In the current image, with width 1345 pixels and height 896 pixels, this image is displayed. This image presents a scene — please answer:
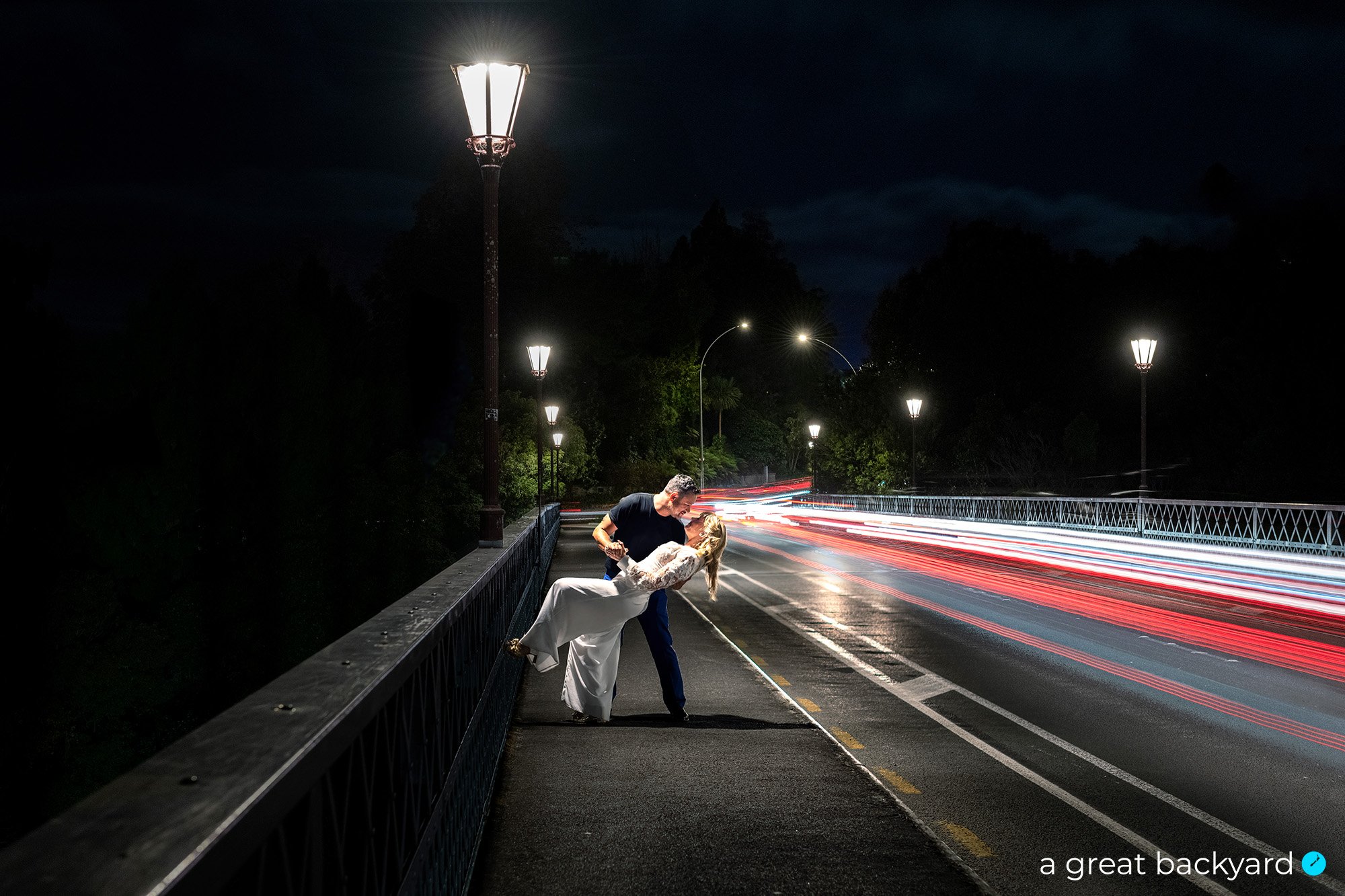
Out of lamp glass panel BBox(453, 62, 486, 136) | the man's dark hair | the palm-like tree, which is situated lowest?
the man's dark hair

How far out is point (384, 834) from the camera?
3.64 m

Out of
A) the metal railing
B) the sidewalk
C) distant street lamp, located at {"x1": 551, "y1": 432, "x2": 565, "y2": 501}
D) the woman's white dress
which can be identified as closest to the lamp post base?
the sidewalk

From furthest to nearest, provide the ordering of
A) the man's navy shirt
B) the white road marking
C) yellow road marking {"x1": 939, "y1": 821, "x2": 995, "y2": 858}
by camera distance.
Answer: the man's navy shirt < the white road marking < yellow road marking {"x1": 939, "y1": 821, "x2": 995, "y2": 858}

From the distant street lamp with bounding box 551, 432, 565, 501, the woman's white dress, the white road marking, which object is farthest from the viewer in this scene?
the distant street lamp with bounding box 551, 432, 565, 501

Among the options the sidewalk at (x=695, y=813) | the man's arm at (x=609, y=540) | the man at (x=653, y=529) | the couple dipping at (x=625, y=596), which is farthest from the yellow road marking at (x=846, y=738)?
the man's arm at (x=609, y=540)

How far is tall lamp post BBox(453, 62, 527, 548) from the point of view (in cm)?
1157

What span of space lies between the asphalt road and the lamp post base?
2.92m

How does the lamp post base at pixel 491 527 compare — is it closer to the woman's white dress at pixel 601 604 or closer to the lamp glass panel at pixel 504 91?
the woman's white dress at pixel 601 604

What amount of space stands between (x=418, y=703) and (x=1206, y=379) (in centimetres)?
4741

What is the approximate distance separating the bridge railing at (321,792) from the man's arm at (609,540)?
5.57 ft

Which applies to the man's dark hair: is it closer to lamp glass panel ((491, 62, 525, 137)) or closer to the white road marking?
the white road marking

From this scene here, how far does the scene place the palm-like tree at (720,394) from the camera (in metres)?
92.2

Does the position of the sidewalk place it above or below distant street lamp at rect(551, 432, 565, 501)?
below

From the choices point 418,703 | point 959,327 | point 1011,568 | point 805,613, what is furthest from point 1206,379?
point 418,703
